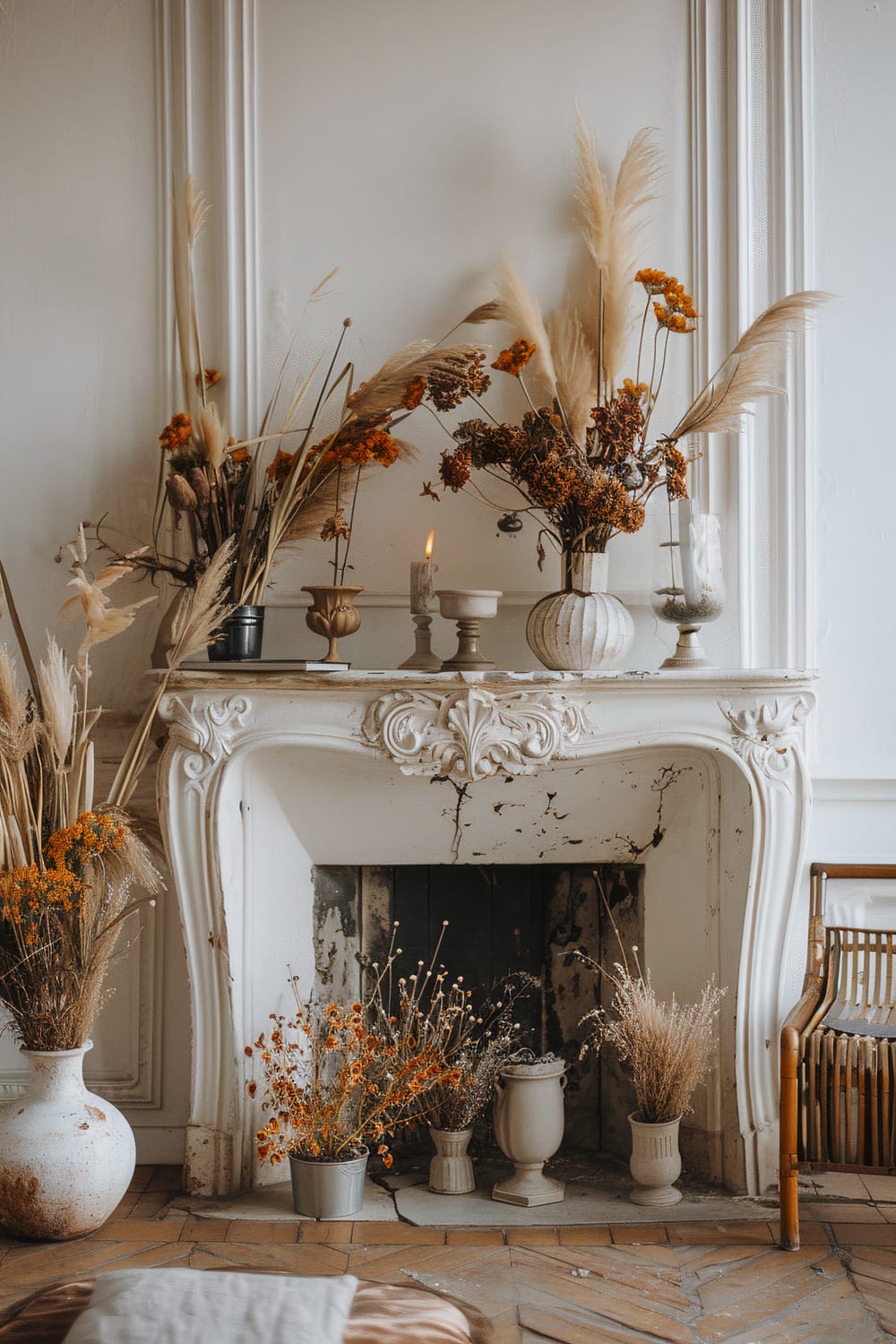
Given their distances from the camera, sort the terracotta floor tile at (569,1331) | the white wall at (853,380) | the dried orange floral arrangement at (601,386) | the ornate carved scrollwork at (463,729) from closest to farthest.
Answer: the terracotta floor tile at (569,1331) < the ornate carved scrollwork at (463,729) < the dried orange floral arrangement at (601,386) < the white wall at (853,380)

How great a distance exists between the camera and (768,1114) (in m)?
2.82

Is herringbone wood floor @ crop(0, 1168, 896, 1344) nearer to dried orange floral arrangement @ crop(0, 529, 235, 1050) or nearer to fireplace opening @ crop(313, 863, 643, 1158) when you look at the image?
dried orange floral arrangement @ crop(0, 529, 235, 1050)

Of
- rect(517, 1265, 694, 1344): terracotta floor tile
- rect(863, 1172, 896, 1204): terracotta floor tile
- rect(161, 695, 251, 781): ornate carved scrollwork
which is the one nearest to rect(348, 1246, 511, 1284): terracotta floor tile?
rect(517, 1265, 694, 1344): terracotta floor tile

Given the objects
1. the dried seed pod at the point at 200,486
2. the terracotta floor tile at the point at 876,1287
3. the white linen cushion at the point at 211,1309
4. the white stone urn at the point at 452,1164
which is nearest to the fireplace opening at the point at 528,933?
the white stone urn at the point at 452,1164

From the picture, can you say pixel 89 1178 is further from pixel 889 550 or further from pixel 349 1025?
pixel 889 550

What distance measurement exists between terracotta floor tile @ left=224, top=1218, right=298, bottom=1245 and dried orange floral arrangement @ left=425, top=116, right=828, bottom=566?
1697mm

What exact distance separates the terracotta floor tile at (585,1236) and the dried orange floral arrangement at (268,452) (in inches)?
64.0

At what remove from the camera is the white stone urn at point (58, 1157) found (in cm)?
252

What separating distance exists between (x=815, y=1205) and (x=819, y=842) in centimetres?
88

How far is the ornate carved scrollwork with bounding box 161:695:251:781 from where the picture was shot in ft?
8.87

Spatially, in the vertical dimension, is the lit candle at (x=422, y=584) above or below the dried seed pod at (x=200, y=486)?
below

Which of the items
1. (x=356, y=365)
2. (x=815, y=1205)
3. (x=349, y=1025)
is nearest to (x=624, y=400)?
(x=356, y=365)

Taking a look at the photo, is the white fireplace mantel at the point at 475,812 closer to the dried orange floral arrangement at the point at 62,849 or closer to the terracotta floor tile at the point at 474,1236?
the dried orange floral arrangement at the point at 62,849

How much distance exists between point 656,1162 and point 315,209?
8.27 ft
